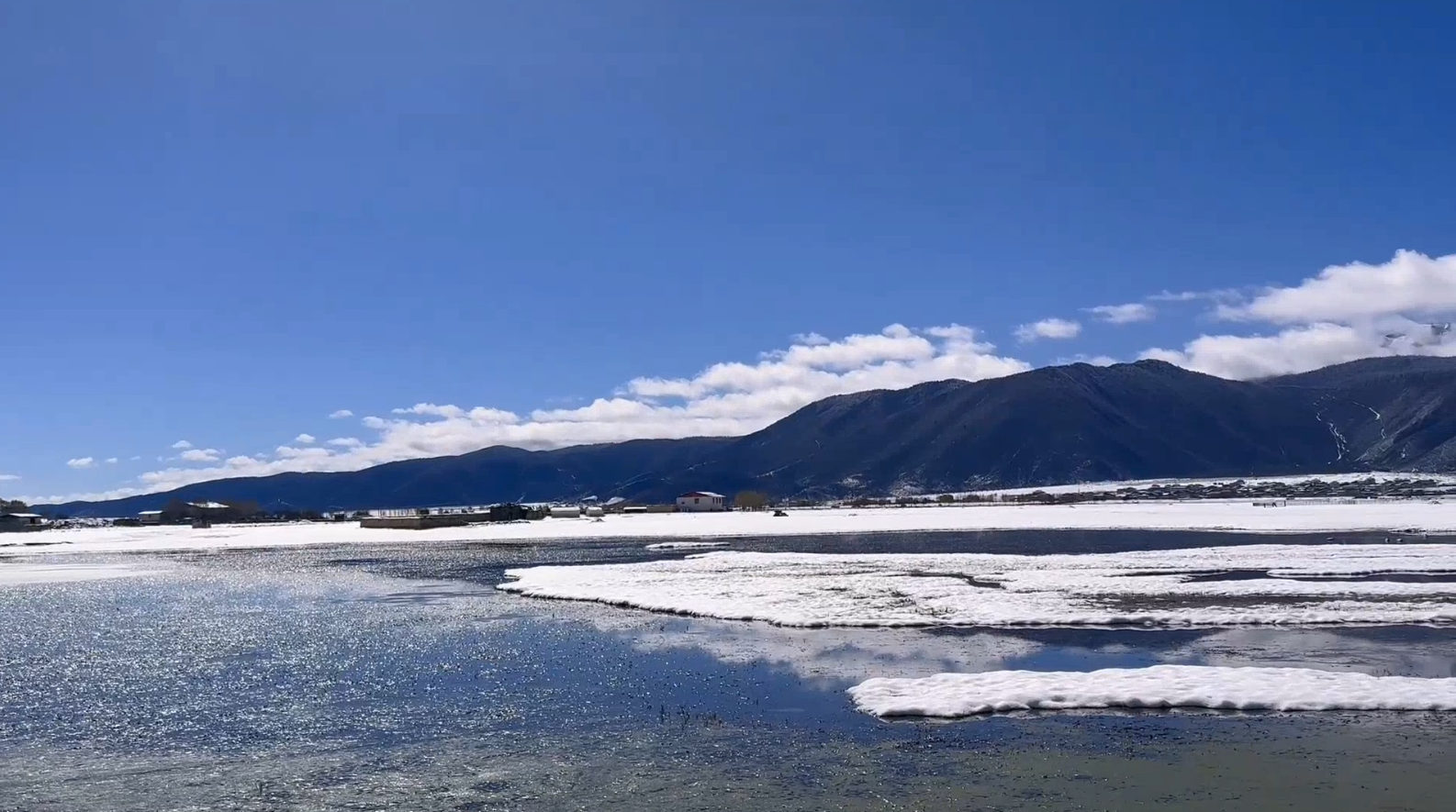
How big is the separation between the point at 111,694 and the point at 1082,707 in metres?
18.9

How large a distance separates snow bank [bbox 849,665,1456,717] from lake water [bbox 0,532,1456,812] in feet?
2.12

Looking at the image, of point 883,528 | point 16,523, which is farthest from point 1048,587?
point 16,523

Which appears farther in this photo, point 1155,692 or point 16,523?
point 16,523

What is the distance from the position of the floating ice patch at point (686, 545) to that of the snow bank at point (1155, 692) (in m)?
48.3

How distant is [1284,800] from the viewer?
42.4ft

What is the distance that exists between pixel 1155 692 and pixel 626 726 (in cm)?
968

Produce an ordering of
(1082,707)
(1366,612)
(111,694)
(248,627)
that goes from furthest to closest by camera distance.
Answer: (248,627), (1366,612), (111,694), (1082,707)

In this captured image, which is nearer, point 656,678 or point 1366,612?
point 656,678

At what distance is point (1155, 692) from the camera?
1917 cm

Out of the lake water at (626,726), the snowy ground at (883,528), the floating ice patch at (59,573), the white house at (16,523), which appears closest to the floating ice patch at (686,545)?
the snowy ground at (883,528)

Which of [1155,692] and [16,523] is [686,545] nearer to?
[1155,692]

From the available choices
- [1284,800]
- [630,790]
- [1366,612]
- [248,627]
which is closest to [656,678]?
[630,790]

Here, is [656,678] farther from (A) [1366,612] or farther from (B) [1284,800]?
(A) [1366,612]

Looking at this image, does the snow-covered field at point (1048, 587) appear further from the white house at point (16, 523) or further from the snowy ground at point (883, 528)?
the white house at point (16, 523)
